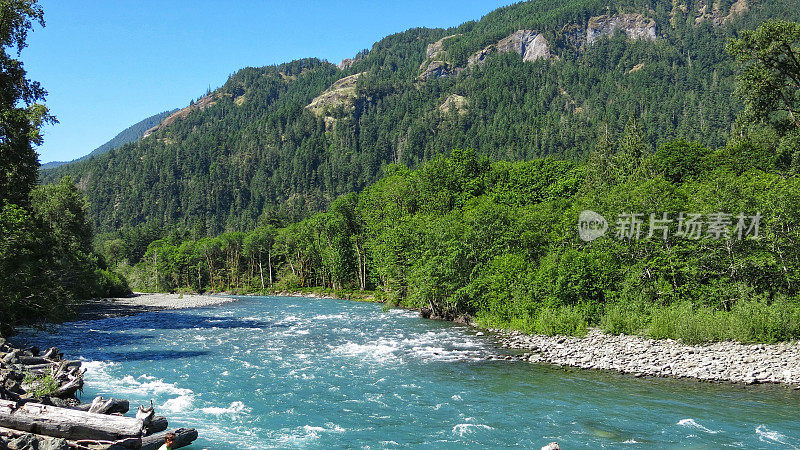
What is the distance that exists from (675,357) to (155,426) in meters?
23.7

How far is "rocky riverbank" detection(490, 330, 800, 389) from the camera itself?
2122cm

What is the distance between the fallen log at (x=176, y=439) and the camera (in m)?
12.8

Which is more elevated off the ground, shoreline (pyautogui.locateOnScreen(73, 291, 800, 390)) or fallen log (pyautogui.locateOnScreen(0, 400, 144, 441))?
fallen log (pyautogui.locateOnScreen(0, 400, 144, 441))

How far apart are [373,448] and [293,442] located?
8.68 feet

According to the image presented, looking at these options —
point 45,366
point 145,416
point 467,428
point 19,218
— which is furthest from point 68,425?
point 19,218

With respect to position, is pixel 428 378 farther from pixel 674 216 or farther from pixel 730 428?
pixel 674 216

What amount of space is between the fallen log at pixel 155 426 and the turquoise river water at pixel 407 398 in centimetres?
122

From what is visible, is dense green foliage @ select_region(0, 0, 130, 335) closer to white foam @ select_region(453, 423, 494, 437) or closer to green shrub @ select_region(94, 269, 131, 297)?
white foam @ select_region(453, 423, 494, 437)

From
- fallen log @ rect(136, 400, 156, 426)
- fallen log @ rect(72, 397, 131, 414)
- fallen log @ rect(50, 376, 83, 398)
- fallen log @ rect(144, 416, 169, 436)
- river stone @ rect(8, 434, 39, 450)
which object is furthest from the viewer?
fallen log @ rect(50, 376, 83, 398)

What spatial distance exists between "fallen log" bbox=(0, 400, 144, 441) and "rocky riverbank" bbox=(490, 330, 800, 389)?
783 inches

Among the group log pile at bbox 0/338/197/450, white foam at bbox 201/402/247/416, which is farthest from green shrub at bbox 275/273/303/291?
log pile at bbox 0/338/197/450

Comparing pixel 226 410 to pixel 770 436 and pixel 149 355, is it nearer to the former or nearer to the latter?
pixel 149 355

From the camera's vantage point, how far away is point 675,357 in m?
24.0

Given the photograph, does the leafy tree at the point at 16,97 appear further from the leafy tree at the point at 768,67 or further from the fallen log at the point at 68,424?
the leafy tree at the point at 768,67
